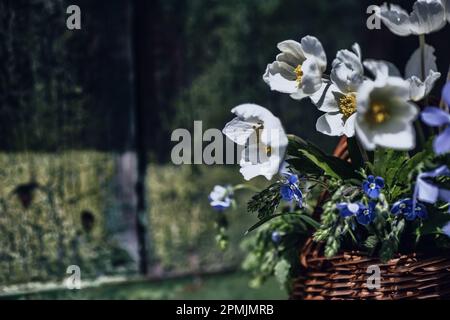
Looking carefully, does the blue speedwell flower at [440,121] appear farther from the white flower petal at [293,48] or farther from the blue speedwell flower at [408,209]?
the white flower petal at [293,48]

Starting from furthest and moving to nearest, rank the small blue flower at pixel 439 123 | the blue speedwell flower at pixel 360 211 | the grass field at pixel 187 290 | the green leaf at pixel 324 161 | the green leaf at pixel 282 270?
the grass field at pixel 187 290 → the green leaf at pixel 282 270 → the green leaf at pixel 324 161 → the blue speedwell flower at pixel 360 211 → the small blue flower at pixel 439 123

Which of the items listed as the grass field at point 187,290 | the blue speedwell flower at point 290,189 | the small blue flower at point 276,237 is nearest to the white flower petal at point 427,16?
the blue speedwell flower at point 290,189

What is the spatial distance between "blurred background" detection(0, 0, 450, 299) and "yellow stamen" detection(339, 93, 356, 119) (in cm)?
105

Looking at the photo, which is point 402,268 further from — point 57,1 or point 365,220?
point 57,1

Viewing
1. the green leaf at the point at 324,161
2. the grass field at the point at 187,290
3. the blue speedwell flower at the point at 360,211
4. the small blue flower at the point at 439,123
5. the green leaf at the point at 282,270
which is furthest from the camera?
the grass field at the point at 187,290

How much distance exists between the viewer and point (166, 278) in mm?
2434

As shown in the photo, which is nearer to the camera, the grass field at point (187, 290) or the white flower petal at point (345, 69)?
the white flower petal at point (345, 69)

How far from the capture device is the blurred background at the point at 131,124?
7.07 ft

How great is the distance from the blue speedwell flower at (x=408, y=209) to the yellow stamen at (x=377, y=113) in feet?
0.50

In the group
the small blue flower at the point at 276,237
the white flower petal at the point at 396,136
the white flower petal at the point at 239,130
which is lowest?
the small blue flower at the point at 276,237

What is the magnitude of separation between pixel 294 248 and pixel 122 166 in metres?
1.20

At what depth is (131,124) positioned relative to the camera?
7.94ft

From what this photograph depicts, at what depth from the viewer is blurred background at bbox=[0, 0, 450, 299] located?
216 cm

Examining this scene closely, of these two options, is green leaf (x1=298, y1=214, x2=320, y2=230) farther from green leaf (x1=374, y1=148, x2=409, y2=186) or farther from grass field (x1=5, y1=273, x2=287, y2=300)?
grass field (x1=5, y1=273, x2=287, y2=300)
